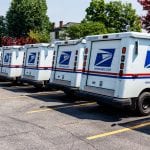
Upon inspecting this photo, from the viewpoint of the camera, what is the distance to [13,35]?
186ft

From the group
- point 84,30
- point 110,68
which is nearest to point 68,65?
point 110,68

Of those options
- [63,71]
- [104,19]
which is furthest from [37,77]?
[104,19]

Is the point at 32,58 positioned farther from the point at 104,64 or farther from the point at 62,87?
the point at 104,64

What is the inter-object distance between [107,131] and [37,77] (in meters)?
8.45

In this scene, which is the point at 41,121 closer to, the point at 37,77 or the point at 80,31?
the point at 37,77

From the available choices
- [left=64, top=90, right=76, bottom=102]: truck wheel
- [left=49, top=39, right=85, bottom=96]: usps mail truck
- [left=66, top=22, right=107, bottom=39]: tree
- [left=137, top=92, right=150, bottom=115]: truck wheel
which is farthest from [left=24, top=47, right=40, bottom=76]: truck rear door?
[left=66, top=22, right=107, bottom=39]: tree

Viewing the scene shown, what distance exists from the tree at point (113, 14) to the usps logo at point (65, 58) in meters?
44.5

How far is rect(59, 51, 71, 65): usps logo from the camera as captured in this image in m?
15.2

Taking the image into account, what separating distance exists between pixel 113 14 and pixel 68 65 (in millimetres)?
47417

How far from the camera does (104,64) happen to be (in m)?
12.0

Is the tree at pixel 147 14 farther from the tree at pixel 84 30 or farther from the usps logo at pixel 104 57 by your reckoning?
the tree at pixel 84 30

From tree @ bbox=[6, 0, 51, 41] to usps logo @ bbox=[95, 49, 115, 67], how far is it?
44.6 meters

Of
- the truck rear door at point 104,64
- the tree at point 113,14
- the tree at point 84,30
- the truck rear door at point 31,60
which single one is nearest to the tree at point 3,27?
the tree at point 113,14

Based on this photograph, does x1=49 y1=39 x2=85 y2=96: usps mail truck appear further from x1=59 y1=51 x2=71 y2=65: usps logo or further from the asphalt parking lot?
the asphalt parking lot
